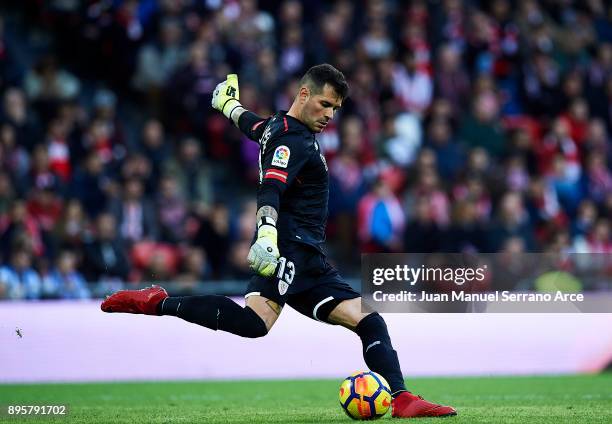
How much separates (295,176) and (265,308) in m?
0.86

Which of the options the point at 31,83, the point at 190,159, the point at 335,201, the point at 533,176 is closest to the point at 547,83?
the point at 533,176

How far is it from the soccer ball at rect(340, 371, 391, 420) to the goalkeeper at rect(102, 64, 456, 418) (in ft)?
0.33

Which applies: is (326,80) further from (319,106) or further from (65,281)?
(65,281)

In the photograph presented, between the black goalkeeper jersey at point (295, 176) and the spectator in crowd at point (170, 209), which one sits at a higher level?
the spectator in crowd at point (170, 209)

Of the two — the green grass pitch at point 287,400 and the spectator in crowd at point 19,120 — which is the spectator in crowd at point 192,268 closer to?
the green grass pitch at point 287,400

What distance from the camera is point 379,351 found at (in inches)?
302

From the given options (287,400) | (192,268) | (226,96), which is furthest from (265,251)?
(192,268)

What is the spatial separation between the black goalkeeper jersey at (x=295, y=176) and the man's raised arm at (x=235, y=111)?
156 millimetres

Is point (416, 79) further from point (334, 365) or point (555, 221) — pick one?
point (334, 365)

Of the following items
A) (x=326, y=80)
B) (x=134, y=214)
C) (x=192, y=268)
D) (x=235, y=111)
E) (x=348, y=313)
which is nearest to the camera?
(x=326, y=80)

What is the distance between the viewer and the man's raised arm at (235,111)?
8.12m

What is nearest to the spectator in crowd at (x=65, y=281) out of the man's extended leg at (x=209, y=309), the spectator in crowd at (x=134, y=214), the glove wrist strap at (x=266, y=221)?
the spectator in crowd at (x=134, y=214)

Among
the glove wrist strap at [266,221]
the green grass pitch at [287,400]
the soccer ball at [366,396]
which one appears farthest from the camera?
the green grass pitch at [287,400]

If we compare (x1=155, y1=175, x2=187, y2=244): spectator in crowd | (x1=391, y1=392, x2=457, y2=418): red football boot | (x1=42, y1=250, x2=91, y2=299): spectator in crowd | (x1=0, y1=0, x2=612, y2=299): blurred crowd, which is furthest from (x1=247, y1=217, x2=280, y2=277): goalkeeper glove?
(x1=155, y1=175, x2=187, y2=244): spectator in crowd
